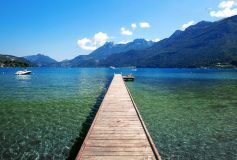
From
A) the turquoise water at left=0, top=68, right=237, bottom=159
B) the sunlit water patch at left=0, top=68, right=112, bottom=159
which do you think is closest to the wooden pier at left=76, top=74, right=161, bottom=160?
the turquoise water at left=0, top=68, right=237, bottom=159

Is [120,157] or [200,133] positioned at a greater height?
[120,157]

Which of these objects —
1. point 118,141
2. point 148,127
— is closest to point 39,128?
point 148,127

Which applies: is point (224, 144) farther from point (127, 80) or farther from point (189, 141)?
point (127, 80)

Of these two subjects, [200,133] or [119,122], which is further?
[200,133]

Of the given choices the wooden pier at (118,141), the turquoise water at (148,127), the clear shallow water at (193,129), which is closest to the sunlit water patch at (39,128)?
the turquoise water at (148,127)

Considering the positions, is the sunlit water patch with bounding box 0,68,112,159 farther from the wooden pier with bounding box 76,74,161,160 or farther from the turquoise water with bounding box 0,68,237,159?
the wooden pier with bounding box 76,74,161,160

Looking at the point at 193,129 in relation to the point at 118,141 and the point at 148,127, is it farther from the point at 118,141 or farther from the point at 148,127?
the point at 118,141

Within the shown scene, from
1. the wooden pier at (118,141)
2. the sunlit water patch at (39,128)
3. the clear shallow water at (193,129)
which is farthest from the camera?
the sunlit water patch at (39,128)

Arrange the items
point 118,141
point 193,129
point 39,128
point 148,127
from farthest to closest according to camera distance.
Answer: point 148,127
point 39,128
point 193,129
point 118,141

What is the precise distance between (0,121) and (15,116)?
2138 millimetres

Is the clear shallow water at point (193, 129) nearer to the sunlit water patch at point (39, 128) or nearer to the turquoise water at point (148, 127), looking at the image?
the turquoise water at point (148, 127)

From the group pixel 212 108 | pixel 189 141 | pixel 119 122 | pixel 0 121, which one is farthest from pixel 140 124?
pixel 212 108

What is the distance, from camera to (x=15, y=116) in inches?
1005

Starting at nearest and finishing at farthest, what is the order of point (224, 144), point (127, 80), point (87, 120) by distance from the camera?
point (224, 144) < point (87, 120) < point (127, 80)
